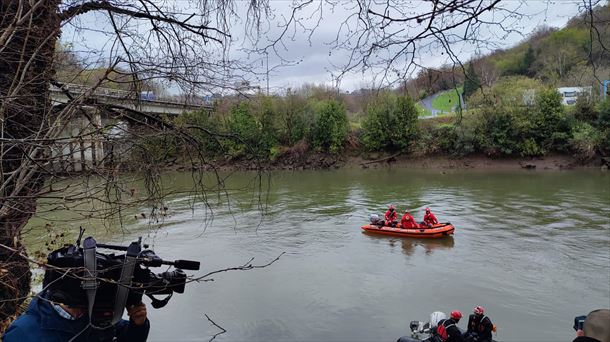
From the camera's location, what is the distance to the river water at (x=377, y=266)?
835 cm

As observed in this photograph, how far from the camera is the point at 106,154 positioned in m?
3.14

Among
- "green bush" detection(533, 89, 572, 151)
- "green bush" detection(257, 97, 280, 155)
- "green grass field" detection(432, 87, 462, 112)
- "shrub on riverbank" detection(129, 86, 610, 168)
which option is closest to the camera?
"green grass field" detection(432, 87, 462, 112)

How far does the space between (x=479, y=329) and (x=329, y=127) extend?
108 ft

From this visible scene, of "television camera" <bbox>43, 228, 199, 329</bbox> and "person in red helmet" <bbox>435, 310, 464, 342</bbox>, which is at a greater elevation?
"television camera" <bbox>43, 228, 199, 329</bbox>

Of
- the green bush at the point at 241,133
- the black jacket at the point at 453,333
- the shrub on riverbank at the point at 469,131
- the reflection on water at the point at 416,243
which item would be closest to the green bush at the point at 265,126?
the green bush at the point at 241,133

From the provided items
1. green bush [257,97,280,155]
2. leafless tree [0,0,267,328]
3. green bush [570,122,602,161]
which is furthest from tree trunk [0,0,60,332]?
green bush [570,122,602,161]

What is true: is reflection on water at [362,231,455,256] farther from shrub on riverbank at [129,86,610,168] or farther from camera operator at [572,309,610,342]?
camera operator at [572,309,610,342]

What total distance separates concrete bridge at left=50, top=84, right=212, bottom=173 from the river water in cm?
61

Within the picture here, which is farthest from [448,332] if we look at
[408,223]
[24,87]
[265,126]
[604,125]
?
[604,125]

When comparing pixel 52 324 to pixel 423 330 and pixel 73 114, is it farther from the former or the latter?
pixel 423 330

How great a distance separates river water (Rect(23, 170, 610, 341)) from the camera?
27.4 feet

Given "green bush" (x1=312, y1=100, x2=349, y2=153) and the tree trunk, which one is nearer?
the tree trunk

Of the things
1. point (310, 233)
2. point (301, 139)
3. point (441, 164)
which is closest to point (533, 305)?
point (310, 233)

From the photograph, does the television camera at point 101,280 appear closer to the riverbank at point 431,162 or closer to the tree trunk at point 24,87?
the tree trunk at point 24,87
